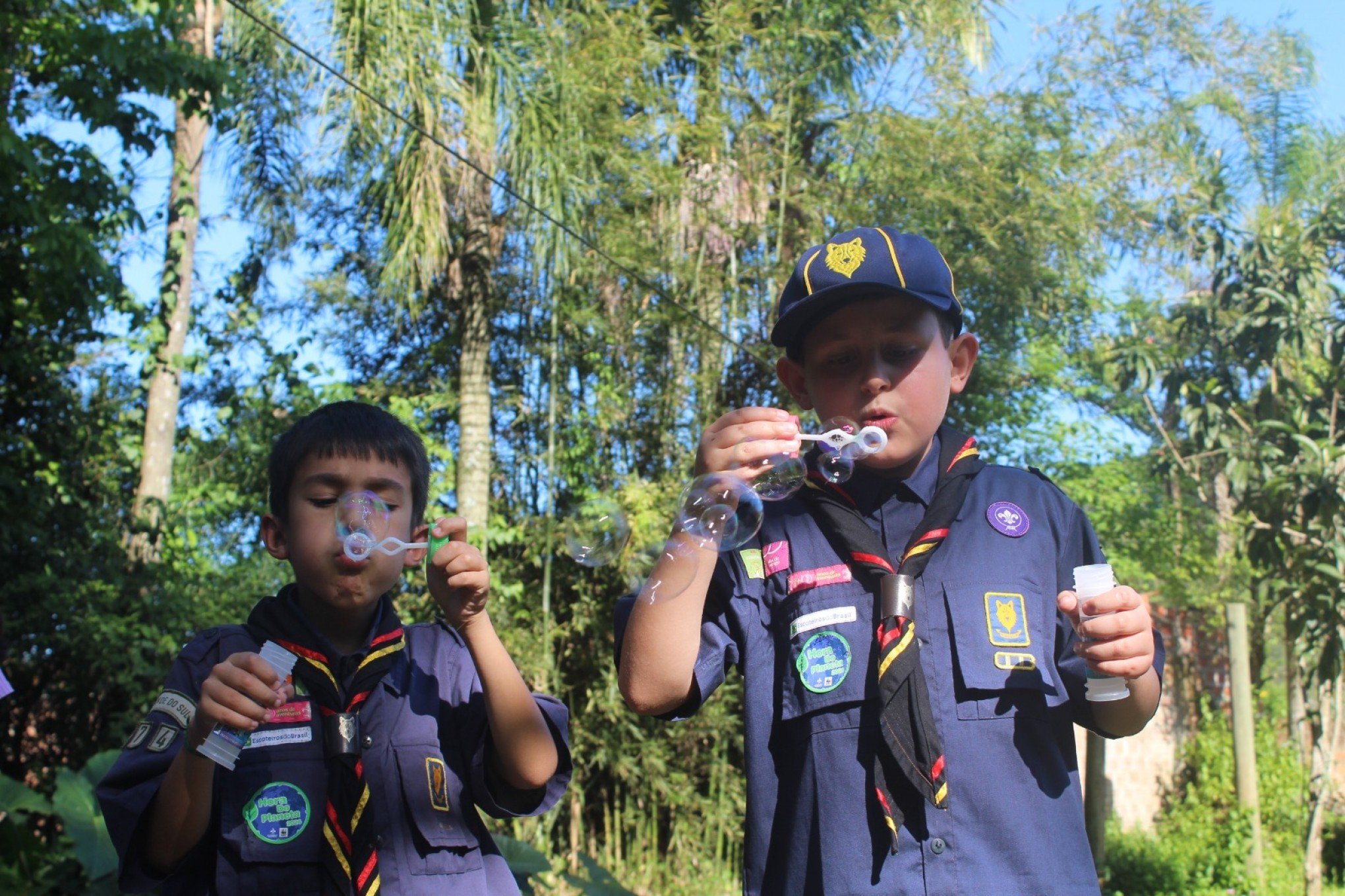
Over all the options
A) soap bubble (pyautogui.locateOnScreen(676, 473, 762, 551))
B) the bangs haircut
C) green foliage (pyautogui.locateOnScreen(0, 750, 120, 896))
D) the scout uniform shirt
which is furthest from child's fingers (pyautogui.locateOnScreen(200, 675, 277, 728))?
green foliage (pyautogui.locateOnScreen(0, 750, 120, 896))

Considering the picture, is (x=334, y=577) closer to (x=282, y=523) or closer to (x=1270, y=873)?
(x=282, y=523)

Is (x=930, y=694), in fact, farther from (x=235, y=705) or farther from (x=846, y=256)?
(x=235, y=705)

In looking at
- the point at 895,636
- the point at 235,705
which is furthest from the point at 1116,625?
the point at 235,705

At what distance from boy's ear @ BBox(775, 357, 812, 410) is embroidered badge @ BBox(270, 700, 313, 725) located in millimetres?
910

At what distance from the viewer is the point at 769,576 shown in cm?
169

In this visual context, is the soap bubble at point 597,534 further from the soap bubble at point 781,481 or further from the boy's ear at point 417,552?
the soap bubble at point 781,481

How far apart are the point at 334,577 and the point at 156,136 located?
487cm

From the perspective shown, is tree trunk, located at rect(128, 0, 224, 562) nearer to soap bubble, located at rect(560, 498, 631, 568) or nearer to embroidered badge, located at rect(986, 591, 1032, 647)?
soap bubble, located at rect(560, 498, 631, 568)

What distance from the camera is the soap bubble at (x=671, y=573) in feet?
5.21

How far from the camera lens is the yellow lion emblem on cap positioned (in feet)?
5.40

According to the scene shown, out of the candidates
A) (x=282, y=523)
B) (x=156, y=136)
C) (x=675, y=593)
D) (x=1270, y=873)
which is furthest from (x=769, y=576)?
(x=1270, y=873)

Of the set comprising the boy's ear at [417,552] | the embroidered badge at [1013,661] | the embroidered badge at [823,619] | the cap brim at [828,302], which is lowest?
the embroidered badge at [1013,661]

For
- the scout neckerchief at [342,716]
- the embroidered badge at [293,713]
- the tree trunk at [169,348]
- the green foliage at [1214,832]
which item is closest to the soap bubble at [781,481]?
the scout neckerchief at [342,716]

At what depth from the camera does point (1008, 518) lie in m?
1.70
